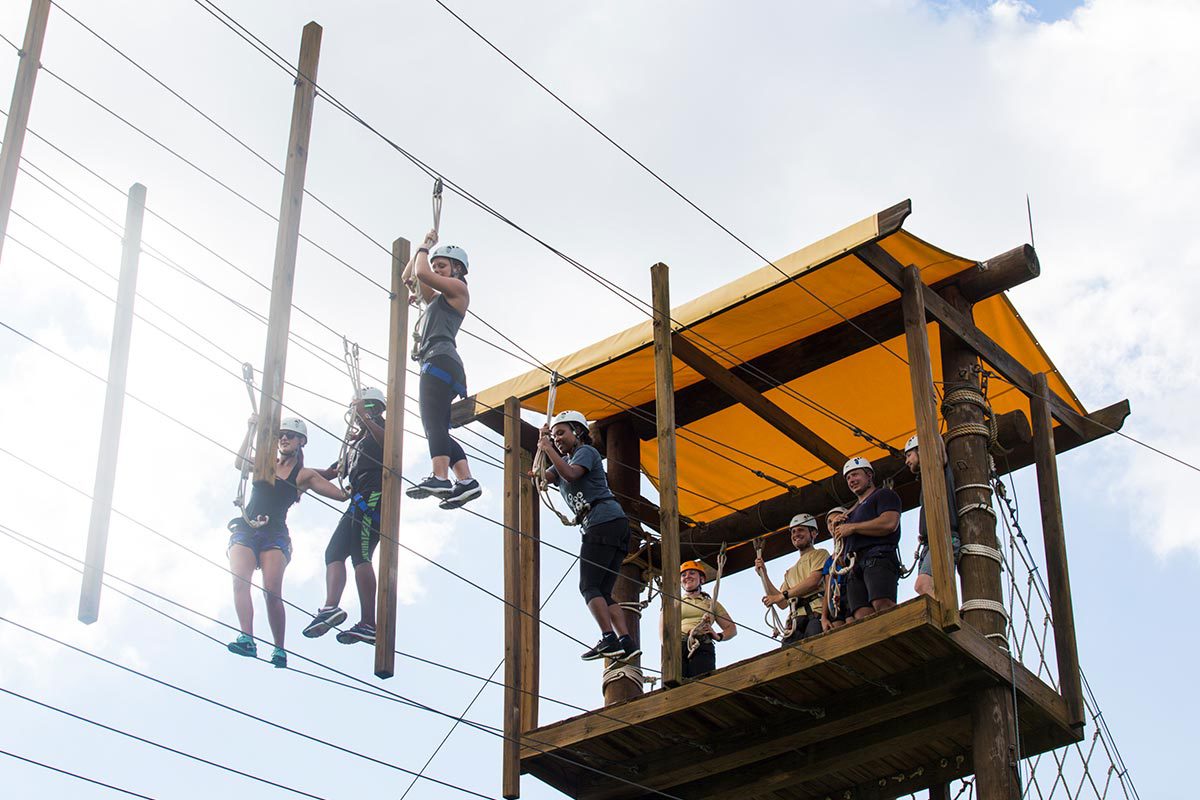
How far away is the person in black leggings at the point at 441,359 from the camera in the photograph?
1047cm

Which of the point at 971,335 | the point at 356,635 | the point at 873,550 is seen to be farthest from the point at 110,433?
the point at 971,335

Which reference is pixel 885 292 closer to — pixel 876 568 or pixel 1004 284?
pixel 1004 284

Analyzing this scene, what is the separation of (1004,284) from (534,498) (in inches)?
140

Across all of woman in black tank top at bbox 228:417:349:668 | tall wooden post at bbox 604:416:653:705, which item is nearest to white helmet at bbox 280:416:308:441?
woman in black tank top at bbox 228:417:349:668

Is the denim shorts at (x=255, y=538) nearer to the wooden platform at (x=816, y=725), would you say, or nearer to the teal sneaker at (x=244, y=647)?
the teal sneaker at (x=244, y=647)

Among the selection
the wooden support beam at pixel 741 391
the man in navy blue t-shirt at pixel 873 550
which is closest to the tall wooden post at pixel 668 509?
the wooden support beam at pixel 741 391

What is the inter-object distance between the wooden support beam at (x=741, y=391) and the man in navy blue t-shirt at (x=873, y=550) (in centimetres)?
151

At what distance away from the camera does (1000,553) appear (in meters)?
12.2

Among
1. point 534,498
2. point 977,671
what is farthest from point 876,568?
point 534,498

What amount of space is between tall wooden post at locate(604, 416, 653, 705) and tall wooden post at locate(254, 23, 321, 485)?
4567 mm

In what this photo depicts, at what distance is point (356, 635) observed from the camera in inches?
409

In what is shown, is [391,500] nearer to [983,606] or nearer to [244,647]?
[244,647]

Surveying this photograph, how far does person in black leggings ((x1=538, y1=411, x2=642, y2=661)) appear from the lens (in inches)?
470

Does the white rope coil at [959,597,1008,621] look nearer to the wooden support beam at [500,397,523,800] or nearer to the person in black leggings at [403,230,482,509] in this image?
the wooden support beam at [500,397,523,800]
